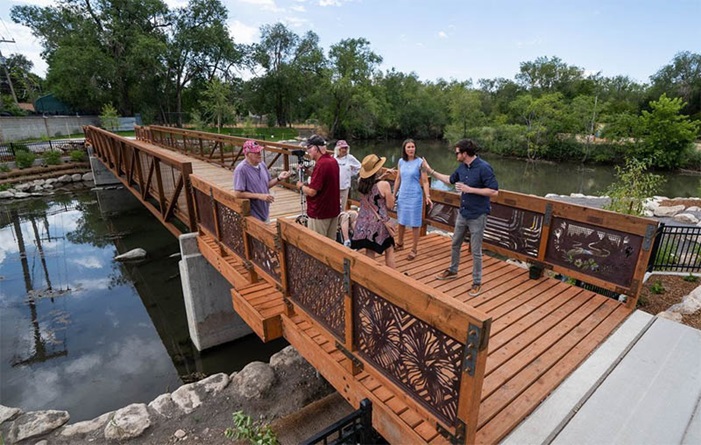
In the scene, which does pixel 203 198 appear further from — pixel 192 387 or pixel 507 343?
pixel 507 343

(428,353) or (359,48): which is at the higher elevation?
(359,48)

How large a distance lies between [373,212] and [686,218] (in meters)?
13.5

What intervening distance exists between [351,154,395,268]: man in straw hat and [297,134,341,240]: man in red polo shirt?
347 mm

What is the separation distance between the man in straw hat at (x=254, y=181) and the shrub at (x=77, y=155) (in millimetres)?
25282

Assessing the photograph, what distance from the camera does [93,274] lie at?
414 inches

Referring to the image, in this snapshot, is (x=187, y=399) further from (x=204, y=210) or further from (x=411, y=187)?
(x=411, y=187)

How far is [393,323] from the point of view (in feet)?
7.57

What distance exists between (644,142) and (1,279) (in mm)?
40106

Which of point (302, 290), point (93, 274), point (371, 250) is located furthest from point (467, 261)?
point (93, 274)

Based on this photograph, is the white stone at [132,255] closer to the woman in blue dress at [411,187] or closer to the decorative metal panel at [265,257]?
the decorative metal panel at [265,257]

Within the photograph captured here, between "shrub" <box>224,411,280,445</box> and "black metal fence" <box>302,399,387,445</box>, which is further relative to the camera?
"shrub" <box>224,411,280,445</box>

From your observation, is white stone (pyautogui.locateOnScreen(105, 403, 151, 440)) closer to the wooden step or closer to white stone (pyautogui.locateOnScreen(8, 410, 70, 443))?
white stone (pyautogui.locateOnScreen(8, 410, 70, 443))

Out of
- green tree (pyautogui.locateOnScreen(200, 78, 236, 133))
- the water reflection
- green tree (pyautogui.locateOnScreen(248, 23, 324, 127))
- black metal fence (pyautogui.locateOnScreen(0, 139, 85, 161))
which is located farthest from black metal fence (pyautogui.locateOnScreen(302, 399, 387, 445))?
green tree (pyautogui.locateOnScreen(248, 23, 324, 127))

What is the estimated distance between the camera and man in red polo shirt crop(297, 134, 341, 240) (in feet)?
13.1
